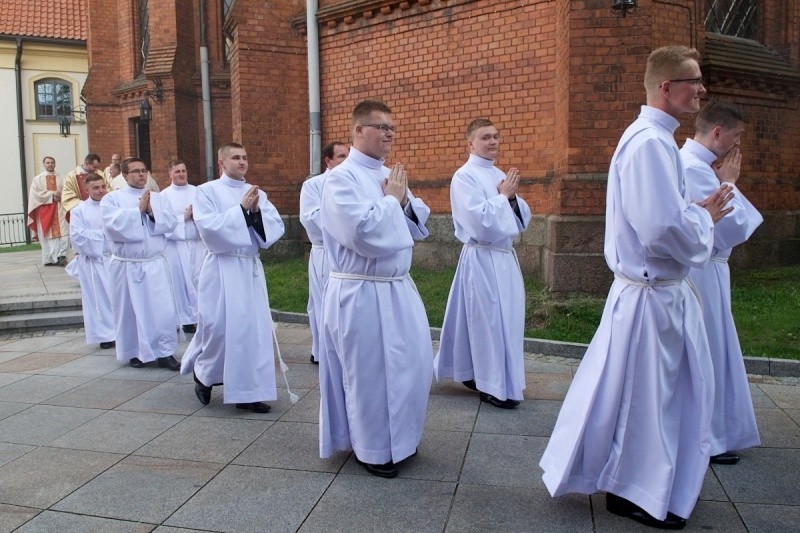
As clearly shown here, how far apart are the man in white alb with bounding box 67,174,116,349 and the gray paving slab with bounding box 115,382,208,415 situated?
96.3 inches

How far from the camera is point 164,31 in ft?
62.7

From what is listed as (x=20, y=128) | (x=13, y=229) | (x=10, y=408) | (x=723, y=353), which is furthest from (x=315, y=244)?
(x=20, y=128)

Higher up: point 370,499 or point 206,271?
point 206,271

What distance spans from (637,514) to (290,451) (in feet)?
7.64

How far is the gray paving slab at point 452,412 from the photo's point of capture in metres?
5.43

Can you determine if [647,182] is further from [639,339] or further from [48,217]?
[48,217]

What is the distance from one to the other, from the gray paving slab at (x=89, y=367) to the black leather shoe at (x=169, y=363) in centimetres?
47

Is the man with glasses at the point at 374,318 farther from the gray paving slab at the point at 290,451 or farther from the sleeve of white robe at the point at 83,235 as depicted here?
the sleeve of white robe at the point at 83,235

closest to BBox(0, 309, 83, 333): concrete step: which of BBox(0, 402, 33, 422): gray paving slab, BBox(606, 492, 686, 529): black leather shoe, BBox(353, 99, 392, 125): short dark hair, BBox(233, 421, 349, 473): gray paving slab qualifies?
BBox(0, 402, 33, 422): gray paving slab

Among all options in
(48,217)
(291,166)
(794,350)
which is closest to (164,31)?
(48,217)

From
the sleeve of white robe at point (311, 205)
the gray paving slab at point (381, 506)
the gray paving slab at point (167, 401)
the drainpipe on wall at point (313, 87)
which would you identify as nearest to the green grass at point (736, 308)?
the sleeve of white robe at point (311, 205)

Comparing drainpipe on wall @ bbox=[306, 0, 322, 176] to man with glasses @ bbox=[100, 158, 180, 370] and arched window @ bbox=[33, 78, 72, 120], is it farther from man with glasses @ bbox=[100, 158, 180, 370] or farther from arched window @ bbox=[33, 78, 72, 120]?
arched window @ bbox=[33, 78, 72, 120]

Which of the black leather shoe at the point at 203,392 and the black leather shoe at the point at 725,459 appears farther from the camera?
the black leather shoe at the point at 203,392

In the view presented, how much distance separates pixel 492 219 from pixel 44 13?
31.5 metres
